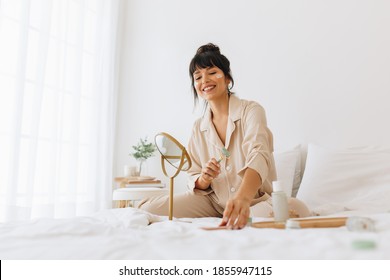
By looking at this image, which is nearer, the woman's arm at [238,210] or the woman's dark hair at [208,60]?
the woman's arm at [238,210]

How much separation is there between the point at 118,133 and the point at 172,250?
8.72ft

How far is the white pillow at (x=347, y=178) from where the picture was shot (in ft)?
5.10

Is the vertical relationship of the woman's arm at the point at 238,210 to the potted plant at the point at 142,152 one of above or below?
below

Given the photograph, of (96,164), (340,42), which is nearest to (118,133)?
(96,164)

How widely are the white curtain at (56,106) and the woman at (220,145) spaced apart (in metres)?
1.17

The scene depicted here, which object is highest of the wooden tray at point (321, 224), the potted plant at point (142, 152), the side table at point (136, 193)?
the potted plant at point (142, 152)

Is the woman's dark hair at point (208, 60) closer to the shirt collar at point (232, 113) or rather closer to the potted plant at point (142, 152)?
the shirt collar at point (232, 113)

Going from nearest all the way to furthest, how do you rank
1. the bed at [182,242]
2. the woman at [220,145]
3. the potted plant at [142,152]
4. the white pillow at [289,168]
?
the bed at [182,242], the woman at [220,145], the white pillow at [289,168], the potted plant at [142,152]

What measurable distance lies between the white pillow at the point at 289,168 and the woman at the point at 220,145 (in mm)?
401

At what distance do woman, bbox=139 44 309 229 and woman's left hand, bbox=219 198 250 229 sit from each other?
32 cm

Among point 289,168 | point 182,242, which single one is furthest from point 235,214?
point 289,168

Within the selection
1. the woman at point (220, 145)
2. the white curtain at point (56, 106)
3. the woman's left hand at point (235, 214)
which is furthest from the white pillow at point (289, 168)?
the white curtain at point (56, 106)

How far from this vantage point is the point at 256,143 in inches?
50.0

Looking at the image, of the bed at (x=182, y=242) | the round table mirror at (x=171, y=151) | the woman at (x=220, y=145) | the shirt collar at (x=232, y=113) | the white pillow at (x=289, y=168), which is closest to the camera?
the bed at (x=182, y=242)
